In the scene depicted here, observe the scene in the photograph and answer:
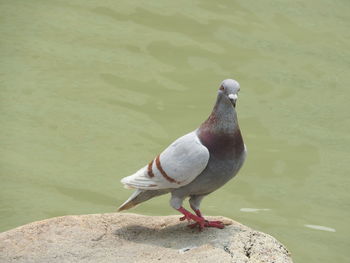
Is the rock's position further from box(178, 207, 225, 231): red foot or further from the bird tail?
the bird tail

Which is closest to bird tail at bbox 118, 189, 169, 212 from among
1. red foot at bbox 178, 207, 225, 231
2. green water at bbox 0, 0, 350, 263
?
red foot at bbox 178, 207, 225, 231

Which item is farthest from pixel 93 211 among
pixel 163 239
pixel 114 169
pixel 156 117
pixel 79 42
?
pixel 79 42

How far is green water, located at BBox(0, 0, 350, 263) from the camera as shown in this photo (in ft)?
22.3

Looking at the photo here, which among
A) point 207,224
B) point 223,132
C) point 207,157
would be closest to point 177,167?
point 207,157

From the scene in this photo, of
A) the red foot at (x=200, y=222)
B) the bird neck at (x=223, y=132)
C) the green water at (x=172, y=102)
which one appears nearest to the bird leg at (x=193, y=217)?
the red foot at (x=200, y=222)

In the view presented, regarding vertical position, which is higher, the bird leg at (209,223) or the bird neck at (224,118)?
the bird neck at (224,118)

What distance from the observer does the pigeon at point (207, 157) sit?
4250 millimetres

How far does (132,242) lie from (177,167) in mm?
599

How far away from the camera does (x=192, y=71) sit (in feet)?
28.5

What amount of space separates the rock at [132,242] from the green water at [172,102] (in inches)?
69.1

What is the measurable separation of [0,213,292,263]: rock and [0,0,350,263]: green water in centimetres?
176

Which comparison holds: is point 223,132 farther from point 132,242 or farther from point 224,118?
point 132,242

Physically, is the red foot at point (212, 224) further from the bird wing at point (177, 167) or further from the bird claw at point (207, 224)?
the bird wing at point (177, 167)

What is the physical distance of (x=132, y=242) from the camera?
459 centimetres
